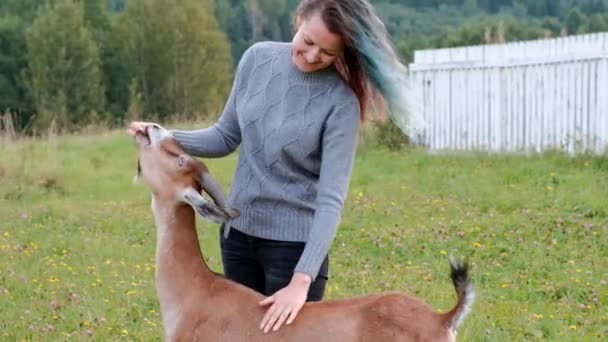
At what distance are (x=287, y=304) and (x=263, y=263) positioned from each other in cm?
55

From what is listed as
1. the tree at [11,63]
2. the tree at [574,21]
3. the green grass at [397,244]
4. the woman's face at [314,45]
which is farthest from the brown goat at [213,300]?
the tree at [11,63]

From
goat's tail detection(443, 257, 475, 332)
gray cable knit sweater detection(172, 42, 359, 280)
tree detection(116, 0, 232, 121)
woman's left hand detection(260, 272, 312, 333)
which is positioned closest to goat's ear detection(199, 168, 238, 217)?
gray cable knit sweater detection(172, 42, 359, 280)

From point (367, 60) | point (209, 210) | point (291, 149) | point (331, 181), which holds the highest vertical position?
point (367, 60)

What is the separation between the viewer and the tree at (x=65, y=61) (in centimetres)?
4453

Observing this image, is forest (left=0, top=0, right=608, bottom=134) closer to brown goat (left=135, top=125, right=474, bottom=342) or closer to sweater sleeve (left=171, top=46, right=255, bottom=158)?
sweater sleeve (left=171, top=46, right=255, bottom=158)

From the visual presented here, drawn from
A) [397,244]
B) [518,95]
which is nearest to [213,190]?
[397,244]

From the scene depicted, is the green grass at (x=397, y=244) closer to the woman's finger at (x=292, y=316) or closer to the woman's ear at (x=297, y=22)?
the woman's finger at (x=292, y=316)

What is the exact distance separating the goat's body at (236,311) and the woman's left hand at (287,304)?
0.11 feet

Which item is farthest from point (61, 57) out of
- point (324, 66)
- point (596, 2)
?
point (324, 66)

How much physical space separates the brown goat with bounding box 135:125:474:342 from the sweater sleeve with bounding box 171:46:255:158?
0.14 meters

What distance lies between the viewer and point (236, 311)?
12.9 ft

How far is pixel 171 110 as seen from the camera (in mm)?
47031

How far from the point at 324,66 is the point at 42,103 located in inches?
1621

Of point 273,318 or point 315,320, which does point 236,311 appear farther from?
point 315,320
